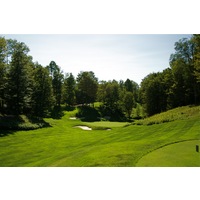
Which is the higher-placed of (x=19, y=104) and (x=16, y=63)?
(x=16, y=63)

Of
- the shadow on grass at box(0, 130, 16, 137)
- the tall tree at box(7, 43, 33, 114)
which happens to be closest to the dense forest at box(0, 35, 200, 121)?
the tall tree at box(7, 43, 33, 114)

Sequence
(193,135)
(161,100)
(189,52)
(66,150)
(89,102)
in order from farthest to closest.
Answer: (89,102)
(161,100)
(189,52)
(193,135)
(66,150)

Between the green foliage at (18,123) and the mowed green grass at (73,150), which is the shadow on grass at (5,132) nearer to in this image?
the green foliage at (18,123)

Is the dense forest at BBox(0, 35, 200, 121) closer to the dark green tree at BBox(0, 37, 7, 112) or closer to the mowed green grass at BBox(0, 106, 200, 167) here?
the dark green tree at BBox(0, 37, 7, 112)

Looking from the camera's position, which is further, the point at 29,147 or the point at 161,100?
the point at 161,100

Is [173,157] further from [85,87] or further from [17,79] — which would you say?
[85,87]

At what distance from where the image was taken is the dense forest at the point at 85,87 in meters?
29.6

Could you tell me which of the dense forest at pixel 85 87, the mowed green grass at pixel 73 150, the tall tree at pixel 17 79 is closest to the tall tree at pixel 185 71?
the dense forest at pixel 85 87

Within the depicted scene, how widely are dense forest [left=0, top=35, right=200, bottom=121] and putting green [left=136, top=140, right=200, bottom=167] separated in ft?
36.2

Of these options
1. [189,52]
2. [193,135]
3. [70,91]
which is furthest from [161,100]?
[193,135]

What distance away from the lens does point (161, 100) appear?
5156cm
